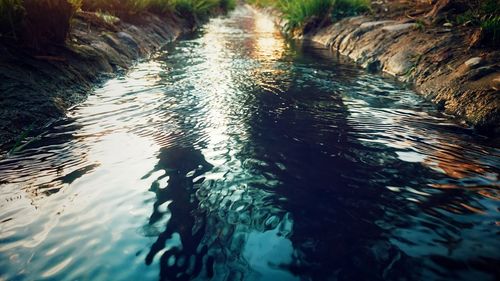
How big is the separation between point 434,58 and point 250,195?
156 inches

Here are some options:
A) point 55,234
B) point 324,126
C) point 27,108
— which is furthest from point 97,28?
point 55,234

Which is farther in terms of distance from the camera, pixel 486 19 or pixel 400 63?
pixel 400 63

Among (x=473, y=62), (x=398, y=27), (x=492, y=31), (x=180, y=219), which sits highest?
(x=492, y=31)

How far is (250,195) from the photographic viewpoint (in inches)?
85.6

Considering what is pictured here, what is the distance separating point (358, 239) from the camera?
1779mm

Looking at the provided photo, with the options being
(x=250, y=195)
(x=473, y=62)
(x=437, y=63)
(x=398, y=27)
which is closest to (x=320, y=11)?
(x=398, y=27)

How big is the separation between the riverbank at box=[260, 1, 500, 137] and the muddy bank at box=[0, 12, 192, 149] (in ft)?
13.8

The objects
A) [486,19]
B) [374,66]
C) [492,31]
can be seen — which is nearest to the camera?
[492,31]

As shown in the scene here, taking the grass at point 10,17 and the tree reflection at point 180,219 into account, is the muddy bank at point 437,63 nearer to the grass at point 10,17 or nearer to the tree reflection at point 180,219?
the tree reflection at point 180,219

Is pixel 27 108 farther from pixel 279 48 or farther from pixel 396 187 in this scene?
pixel 279 48

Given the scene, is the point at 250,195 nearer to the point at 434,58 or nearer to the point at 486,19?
the point at 434,58

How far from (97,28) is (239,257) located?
5847mm

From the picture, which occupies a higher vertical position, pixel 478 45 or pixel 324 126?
pixel 478 45

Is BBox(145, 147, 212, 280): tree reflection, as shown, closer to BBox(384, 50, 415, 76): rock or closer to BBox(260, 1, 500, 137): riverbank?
BBox(260, 1, 500, 137): riverbank
